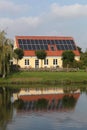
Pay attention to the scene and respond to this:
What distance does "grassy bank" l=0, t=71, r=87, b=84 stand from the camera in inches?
2119

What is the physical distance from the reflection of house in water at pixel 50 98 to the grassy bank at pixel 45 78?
796 centimetres

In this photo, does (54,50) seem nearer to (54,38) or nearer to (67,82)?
(54,38)

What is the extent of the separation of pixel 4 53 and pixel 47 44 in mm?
22869

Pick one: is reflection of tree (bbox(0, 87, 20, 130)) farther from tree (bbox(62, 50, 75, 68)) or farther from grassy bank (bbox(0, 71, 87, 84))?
tree (bbox(62, 50, 75, 68))

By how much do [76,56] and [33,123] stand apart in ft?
170

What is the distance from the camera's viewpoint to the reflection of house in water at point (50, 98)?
104 feet

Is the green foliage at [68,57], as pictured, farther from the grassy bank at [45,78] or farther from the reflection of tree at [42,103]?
the reflection of tree at [42,103]

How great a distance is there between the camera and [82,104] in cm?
3228

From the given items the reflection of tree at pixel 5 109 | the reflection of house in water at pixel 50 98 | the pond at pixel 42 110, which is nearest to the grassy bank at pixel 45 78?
the reflection of house in water at pixel 50 98

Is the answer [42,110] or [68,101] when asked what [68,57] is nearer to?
[68,101]

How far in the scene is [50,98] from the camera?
37688 millimetres

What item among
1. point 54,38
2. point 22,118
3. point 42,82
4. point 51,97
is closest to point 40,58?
point 54,38

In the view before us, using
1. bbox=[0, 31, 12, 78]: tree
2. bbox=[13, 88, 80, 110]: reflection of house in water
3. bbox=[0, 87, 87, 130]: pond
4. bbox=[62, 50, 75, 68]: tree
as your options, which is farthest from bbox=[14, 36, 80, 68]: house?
bbox=[0, 87, 87, 130]: pond

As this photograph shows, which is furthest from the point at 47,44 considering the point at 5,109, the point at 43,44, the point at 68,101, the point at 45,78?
the point at 5,109
